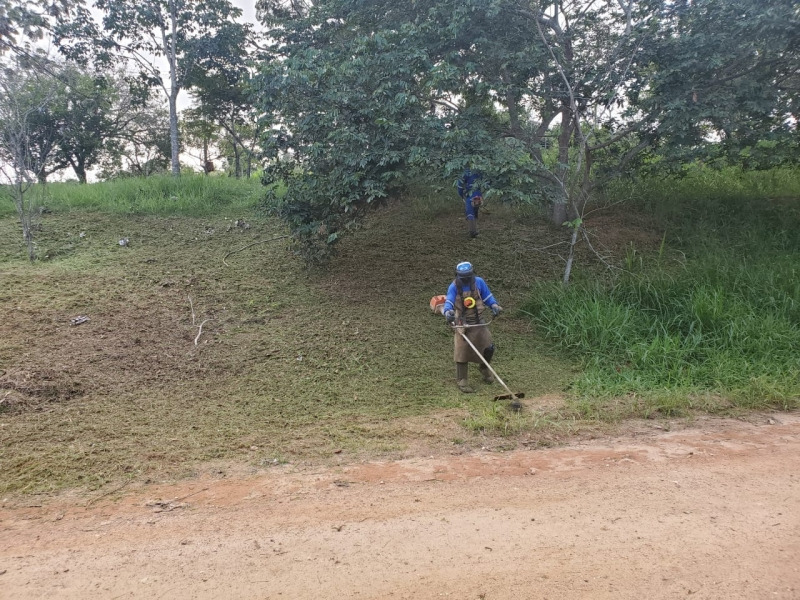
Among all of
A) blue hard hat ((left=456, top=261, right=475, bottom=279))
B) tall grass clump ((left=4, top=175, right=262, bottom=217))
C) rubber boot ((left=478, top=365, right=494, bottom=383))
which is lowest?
rubber boot ((left=478, top=365, right=494, bottom=383))

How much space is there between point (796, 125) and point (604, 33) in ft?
10.7

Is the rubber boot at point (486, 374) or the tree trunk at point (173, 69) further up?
the tree trunk at point (173, 69)

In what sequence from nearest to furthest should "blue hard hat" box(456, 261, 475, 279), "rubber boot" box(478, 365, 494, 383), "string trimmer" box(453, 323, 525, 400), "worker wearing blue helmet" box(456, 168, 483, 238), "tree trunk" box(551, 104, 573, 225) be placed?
"string trimmer" box(453, 323, 525, 400)
"blue hard hat" box(456, 261, 475, 279)
"rubber boot" box(478, 365, 494, 383)
"worker wearing blue helmet" box(456, 168, 483, 238)
"tree trunk" box(551, 104, 573, 225)

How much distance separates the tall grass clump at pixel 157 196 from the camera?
10.8 m

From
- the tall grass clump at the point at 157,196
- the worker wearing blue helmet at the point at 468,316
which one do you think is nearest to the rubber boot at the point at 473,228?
the worker wearing blue helmet at the point at 468,316

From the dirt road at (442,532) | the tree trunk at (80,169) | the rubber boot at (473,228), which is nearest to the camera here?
the dirt road at (442,532)

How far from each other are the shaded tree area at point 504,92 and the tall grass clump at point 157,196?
4127 millimetres

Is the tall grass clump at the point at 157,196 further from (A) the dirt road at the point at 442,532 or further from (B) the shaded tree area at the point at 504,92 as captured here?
(A) the dirt road at the point at 442,532

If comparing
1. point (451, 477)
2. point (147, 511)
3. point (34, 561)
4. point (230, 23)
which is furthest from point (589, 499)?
point (230, 23)

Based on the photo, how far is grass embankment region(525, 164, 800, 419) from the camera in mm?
5395

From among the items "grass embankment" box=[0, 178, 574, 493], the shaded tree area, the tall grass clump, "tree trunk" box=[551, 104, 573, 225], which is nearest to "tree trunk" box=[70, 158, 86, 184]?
the tall grass clump

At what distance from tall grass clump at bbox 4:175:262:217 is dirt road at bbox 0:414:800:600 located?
330 inches

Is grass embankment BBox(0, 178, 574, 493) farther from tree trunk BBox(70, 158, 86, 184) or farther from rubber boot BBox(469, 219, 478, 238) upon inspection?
tree trunk BBox(70, 158, 86, 184)

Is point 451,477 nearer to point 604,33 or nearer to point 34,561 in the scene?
point 34,561
